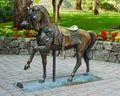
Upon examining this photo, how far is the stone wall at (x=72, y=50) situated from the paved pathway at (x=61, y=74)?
291 millimetres

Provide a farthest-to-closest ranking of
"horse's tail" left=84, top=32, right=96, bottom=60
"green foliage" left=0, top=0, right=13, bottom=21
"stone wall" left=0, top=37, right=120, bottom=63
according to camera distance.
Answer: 1. "green foliage" left=0, top=0, right=13, bottom=21
2. "stone wall" left=0, top=37, right=120, bottom=63
3. "horse's tail" left=84, top=32, right=96, bottom=60

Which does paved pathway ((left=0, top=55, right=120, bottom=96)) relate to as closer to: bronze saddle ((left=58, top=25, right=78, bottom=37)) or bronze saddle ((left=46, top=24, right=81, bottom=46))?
bronze saddle ((left=46, top=24, right=81, bottom=46))

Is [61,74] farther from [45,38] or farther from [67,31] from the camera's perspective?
[45,38]

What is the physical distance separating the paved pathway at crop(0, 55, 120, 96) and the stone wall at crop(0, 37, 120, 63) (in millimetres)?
291

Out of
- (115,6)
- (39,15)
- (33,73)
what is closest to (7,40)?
(33,73)

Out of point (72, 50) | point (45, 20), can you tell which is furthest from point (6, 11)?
point (45, 20)

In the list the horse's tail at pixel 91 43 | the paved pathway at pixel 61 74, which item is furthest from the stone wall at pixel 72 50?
the horse's tail at pixel 91 43

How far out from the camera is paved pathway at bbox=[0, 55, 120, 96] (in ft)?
18.7

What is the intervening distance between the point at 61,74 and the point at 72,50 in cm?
253

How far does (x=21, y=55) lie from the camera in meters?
9.79

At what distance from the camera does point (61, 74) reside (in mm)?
7117

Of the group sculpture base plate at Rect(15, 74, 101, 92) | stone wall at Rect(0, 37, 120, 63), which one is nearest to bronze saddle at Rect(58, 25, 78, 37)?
sculpture base plate at Rect(15, 74, 101, 92)

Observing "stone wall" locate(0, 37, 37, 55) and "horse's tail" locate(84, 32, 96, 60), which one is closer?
"horse's tail" locate(84, 32, 96, 60)

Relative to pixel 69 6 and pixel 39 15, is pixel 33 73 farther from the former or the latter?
pixel 69 6
